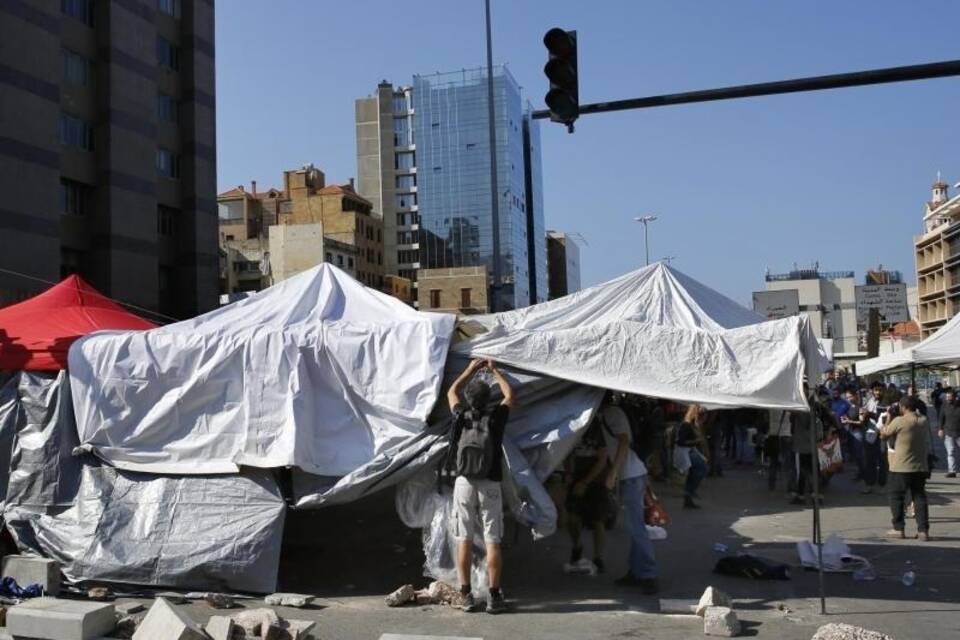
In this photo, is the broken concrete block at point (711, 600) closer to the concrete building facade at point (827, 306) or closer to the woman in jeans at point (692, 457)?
the concrete building facade at point (827, 306)

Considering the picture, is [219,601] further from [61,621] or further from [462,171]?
[462,171]

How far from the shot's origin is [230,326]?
8.64 meters

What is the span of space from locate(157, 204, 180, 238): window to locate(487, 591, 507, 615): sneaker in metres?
40.6

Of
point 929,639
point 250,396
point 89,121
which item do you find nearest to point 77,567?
point 250,396

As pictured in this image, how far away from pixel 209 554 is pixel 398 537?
3.35 meters

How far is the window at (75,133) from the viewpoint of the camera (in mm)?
37156

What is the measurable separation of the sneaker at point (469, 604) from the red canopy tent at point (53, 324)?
15.1 feet

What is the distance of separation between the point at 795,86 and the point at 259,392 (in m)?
5.92

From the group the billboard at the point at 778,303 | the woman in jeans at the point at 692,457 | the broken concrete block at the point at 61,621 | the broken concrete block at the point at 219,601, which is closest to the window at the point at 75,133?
the billboard at the point at 778,303

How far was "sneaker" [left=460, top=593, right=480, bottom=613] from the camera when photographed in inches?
287

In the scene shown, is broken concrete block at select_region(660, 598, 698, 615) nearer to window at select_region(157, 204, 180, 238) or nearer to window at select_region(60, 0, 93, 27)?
window at select_region(60, 0, 93, 27)

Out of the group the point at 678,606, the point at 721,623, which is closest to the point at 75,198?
the point at 678,606

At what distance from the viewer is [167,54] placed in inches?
1764

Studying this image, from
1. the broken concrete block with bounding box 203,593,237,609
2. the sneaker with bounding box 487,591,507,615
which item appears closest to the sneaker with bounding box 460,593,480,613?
the sneaker with bounding box 487,591,507,615
